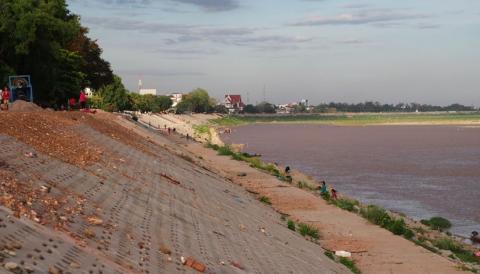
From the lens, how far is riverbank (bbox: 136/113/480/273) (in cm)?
1758

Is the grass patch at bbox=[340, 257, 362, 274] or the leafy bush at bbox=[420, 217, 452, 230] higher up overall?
the grass patch at bbox=[340, 257, 362, 274]

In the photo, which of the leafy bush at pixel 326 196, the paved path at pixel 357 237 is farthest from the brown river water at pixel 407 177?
the paved path at pixel 357 237

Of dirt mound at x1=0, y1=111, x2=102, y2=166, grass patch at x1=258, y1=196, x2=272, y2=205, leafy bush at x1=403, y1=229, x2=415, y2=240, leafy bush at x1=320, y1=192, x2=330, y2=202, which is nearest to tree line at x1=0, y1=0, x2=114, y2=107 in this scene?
dirt mound at x1=0, y1=111, x2=102, y2=166

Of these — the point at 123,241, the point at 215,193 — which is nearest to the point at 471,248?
the point at 215,193

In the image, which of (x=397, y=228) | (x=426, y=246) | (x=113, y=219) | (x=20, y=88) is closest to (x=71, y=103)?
(x=20, y=88)

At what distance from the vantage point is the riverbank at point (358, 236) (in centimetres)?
1758

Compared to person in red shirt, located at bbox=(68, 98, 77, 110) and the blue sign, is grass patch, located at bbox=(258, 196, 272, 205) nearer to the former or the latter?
the blue sign

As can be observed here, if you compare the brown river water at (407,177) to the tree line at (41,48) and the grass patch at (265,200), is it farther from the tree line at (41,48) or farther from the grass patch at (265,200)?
the tree line at (41,48)

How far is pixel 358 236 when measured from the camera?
2133 cm

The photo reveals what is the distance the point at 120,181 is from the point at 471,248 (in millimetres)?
12838

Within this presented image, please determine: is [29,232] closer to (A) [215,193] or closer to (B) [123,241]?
(B) [123,241]

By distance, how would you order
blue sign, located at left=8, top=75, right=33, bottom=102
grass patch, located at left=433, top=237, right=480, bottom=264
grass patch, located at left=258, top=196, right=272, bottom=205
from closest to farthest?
grass patch, located at left=433, top=237, right=480, bottom=264 < grass patch, located at left=258, top=196, right=272, bottom=205 < blue sign, located at left=8, top=75, right=33, bottom=102

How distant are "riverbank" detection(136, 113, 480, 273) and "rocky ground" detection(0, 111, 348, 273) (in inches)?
61.2

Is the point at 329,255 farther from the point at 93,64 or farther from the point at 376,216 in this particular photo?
the point at 93,64
